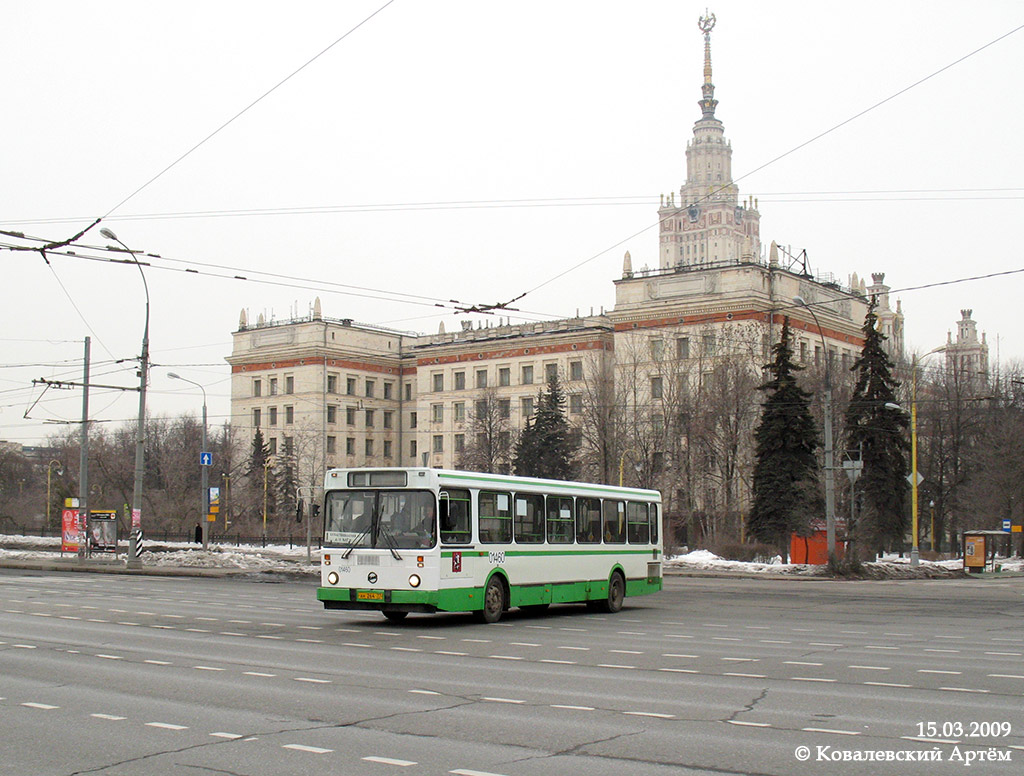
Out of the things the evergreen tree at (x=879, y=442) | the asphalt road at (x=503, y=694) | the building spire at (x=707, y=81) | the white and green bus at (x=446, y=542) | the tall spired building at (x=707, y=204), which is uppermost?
the building spire at (x=707, y=81)

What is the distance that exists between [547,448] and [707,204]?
9966 cm

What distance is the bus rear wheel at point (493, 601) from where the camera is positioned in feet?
64.6

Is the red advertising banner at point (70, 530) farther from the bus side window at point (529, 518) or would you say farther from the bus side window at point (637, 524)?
the bus side window at point (529, 518)

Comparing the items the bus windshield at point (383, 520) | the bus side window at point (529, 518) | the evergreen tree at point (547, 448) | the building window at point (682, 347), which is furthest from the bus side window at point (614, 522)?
the building window at point (682, 347)

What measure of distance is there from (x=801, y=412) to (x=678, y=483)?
15.5 metres

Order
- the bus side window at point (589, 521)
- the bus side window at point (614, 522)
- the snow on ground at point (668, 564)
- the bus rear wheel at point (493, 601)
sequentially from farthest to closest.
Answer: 1. the snow on ground at point (668, 564)
2. the bus side window at point (614, 522)
3. the bus side window at point (589, 521)
4. the bus rear wheel at point (493, 601)

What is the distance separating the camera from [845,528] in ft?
151

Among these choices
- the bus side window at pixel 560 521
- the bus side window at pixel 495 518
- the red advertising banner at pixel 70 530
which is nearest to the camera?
the bus side window at pixel 495 518

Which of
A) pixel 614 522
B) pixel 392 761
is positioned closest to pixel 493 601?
pixel 614 522

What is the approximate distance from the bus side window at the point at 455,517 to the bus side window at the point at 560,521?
278 cm

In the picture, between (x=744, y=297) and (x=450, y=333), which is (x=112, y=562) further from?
(x=450, y=333)

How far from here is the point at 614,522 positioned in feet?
78.6

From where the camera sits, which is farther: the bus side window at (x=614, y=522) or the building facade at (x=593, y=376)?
the building facade at (x=593, y=376)

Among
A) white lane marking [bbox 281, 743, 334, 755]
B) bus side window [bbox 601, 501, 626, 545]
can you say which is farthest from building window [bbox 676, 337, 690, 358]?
white lane marking [bbox 281, 743, 334, 755]
